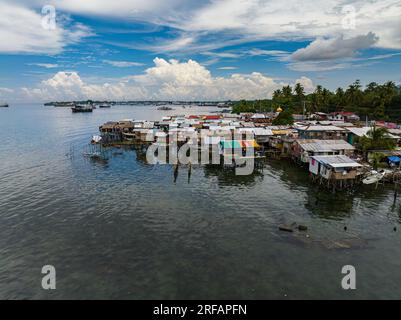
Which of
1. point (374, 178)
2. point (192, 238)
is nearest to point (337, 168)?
point (374, 178)

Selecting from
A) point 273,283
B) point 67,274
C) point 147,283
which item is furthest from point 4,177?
point 273,283

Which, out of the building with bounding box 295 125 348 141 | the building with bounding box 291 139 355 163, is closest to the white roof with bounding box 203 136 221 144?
the building with bounding box 291 139 355 163

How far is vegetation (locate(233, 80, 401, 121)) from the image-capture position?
302 ft

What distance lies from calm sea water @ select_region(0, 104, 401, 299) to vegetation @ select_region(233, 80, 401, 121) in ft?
223

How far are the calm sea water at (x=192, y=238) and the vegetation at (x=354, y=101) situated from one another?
223ft

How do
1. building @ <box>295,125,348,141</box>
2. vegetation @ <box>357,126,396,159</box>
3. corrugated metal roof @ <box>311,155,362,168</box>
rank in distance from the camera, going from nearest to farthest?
corrugated metal roof @ <box>311,155,362,168</box> < vegetation @ <box>357,126,396,159</box> < building @ <box>295,125,348,141</box>

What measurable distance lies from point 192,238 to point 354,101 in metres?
106

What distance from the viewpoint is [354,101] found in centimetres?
10894

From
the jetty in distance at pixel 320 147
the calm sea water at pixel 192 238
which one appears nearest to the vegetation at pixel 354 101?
the jetty in distance at pixel 320 147

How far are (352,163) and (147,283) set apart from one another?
31.6 meters

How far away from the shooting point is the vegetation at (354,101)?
92.1 m

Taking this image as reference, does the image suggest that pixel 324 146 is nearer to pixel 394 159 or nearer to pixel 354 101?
pixel 394 159

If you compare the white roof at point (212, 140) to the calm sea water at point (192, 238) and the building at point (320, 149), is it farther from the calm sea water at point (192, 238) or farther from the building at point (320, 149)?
the building at point (320, 149)

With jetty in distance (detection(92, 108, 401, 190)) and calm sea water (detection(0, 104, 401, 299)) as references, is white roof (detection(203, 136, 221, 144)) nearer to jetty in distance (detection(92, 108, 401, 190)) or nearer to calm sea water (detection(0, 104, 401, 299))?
jetty in distance (detection(92, 108, 401, 190))
